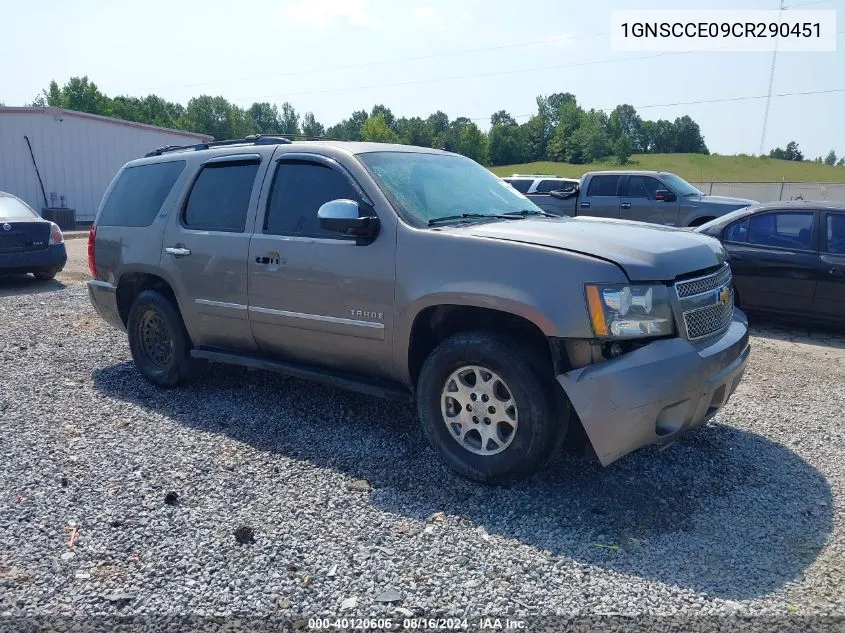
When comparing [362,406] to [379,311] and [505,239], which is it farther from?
[505,239]

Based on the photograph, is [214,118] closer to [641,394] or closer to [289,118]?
[289,118]

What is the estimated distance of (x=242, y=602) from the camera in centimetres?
287

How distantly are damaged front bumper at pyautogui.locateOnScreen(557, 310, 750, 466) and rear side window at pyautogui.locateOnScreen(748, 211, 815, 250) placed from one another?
529 cm

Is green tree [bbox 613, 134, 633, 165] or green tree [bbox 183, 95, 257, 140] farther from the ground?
green tree [bbox 183, 95, 257, 140]

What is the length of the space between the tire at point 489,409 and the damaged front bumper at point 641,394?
194 mm

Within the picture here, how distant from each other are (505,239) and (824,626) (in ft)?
7.30

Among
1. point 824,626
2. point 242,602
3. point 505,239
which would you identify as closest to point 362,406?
point 505,239

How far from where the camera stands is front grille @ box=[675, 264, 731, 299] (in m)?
3.65

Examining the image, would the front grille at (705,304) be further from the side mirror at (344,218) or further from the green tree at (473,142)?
the green tree at (473,142)

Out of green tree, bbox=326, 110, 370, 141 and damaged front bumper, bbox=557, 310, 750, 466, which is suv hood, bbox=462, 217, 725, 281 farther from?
green tree, bbox=326, 110, 370, 141

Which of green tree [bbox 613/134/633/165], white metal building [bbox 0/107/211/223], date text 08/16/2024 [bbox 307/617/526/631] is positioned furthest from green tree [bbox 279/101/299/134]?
date text 08/16/2024 [bbox 307/617/526/631]

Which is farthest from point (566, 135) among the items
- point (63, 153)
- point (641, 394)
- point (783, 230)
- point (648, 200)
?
point (641, 394)

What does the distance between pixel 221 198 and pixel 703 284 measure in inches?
134

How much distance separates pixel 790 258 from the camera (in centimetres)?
786
